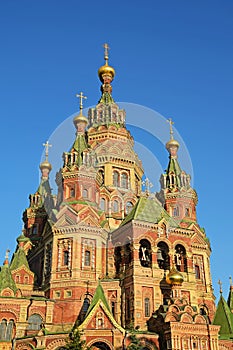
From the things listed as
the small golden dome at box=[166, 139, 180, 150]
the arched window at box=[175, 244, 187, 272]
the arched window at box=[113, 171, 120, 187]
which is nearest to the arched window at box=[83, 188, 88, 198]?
the arched window at box=[113, 171, 120, 187]

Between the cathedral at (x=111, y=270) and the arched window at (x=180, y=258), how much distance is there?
9cm

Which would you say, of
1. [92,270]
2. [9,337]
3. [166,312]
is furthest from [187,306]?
[9,337]

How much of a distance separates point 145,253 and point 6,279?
11.1m

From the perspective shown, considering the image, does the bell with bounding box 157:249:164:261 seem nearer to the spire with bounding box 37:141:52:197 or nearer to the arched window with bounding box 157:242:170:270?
the arched window with bounding box 157:242:170:270

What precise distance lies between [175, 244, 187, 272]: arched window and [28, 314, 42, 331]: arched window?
12.0 meters

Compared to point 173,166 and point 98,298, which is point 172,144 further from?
point 98,298

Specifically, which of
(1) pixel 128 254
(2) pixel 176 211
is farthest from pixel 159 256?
(2) pixel 176 211

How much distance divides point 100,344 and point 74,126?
21.6 metres

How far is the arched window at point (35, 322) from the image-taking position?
32875 millimetres

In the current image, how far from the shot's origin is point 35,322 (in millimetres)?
33188

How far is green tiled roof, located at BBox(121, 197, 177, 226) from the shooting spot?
36.9 m

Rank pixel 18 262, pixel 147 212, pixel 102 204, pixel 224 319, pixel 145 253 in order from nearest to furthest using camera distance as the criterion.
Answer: pixel 145 253
pixel 224 319
pixel 147 212
pixel 18 262
pixel 102 204

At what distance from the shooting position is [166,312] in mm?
31281

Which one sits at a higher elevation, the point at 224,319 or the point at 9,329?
the point at 224,319
